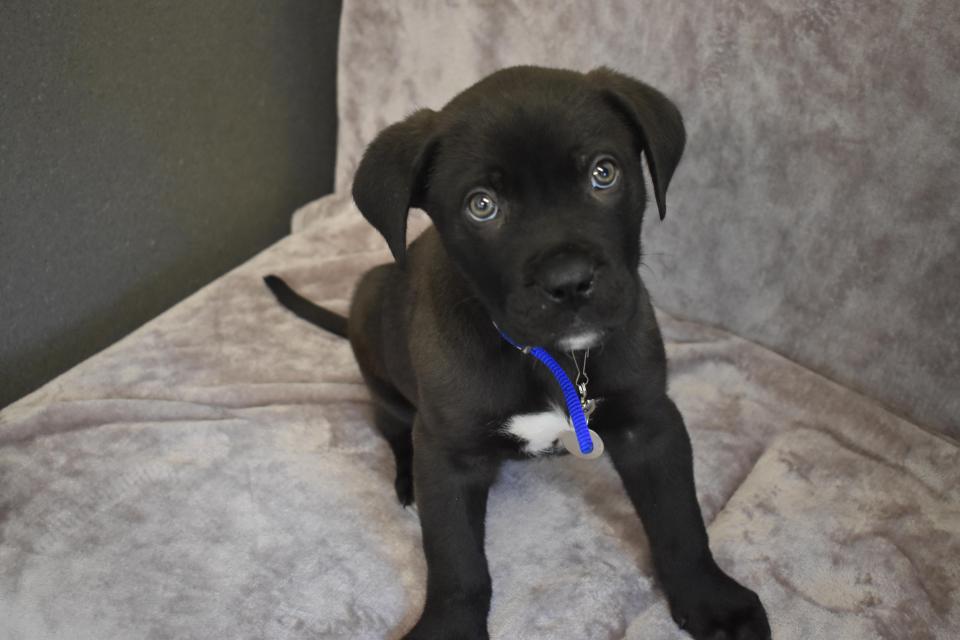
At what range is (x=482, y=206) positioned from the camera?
6.19 ft

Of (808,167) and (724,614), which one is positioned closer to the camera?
(724,614)

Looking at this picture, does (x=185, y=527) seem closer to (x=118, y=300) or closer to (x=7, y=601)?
(x=7, y=601)

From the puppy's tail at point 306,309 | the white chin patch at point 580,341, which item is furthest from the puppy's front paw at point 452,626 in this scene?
the puppy's tail at point 306,309

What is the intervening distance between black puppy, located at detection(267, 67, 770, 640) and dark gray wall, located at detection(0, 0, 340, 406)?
1319 millimetres

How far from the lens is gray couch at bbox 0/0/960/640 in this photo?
225 cm

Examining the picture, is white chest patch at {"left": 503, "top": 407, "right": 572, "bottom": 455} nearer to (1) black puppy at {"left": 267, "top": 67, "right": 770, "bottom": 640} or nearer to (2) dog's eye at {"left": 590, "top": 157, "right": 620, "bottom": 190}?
(1) black puppy at {"left": 267, "top": 67, "right": 770, "bottom": 640}

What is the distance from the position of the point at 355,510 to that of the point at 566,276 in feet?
3.58

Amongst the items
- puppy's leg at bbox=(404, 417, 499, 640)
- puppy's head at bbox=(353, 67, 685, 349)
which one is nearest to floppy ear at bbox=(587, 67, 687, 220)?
puppy's head at bbox=(353, 67, 685, 349)

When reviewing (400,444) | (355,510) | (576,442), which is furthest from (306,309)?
(576,442)

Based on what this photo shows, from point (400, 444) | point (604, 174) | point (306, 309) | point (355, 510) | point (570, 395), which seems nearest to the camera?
point (604, 174)

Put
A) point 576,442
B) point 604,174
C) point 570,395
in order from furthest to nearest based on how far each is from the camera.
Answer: point 576,442
point 570,395
point 604,174

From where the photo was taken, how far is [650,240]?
319 centimetres

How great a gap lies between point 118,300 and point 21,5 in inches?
40.3

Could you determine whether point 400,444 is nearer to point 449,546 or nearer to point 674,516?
point 449,546
